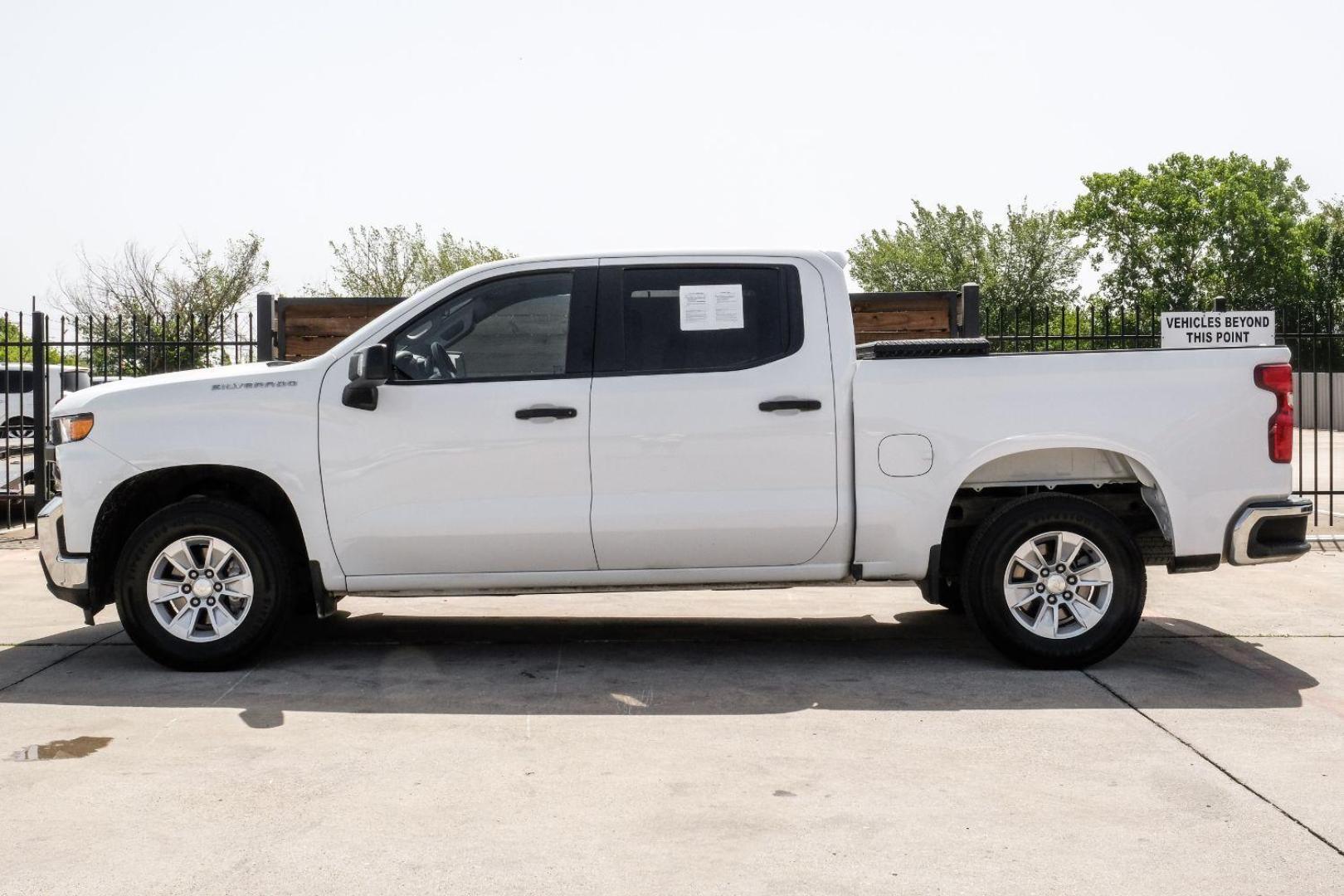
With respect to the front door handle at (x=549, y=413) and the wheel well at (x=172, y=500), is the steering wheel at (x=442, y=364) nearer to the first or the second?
the front door handle at (x=549, y=413)

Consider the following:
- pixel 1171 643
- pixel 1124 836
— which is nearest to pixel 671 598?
pixel 1171 643

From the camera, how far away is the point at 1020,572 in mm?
6605

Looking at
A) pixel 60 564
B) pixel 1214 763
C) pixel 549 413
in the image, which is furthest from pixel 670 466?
pixel 60 564

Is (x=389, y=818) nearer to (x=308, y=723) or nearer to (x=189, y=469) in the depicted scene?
(x=308, y=723)

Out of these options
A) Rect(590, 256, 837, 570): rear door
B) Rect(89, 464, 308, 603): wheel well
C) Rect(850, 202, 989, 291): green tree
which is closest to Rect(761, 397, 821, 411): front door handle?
Rect(590, 256, 837, 570): rear door

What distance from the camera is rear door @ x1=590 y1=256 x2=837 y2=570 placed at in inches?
258

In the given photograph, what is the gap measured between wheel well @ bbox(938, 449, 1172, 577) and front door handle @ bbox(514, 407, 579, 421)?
1918 millimetres

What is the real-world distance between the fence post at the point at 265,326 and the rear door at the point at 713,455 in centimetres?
605

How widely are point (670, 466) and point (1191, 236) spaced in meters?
62.8

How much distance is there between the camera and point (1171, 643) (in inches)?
291

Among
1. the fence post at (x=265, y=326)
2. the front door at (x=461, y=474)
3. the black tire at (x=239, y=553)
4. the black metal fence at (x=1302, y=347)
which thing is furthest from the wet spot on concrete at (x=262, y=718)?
the fence post at (x=265, y=326)

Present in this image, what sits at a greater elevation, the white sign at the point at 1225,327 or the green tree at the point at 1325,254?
the green tree at the point at 1325,254

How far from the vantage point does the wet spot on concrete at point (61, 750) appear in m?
5.21

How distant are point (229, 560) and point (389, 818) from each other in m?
2.61
